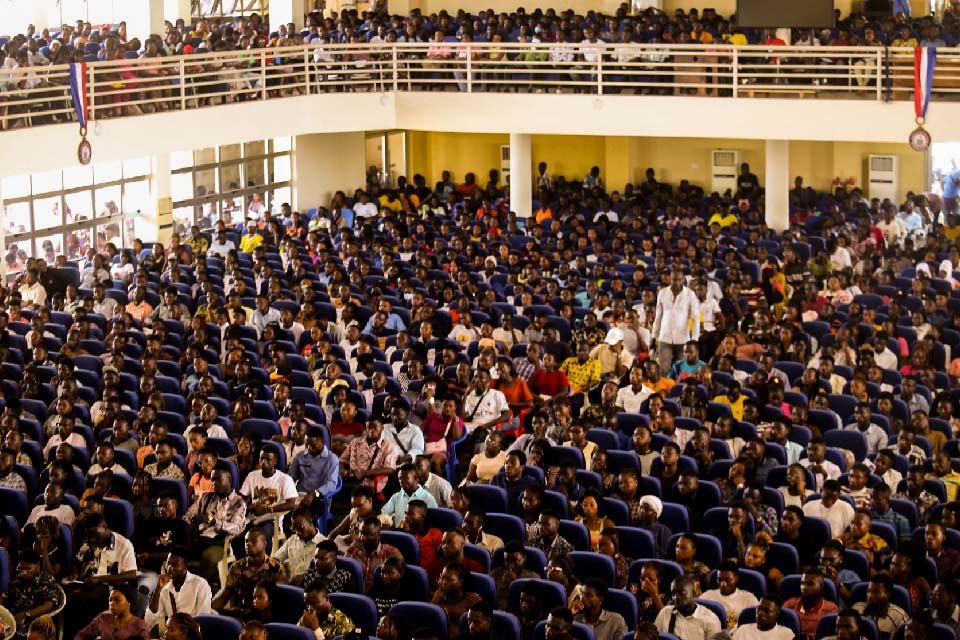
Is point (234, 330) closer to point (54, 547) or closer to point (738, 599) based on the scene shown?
point (54, 547)

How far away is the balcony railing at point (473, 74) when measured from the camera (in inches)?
→ 749

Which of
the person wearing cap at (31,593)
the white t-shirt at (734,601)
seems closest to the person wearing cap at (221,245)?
the person wearing cap at (31,593)

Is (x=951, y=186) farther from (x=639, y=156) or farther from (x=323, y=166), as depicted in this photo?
(x=323, y=166)

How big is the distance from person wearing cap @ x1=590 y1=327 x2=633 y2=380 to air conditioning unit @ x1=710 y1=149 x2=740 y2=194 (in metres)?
11.6

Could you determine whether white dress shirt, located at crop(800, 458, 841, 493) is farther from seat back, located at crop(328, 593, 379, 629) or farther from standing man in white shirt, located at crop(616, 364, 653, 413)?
seat back, located at crop(328, 593, 379, 629)

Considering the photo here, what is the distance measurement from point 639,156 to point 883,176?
4005 millimetres

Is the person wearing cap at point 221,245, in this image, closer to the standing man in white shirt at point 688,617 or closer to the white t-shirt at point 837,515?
the white t-shirt at point 837,515

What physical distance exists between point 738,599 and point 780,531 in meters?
1.07

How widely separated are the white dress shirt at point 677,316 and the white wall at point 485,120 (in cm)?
538

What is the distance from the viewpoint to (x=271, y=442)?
12125mm

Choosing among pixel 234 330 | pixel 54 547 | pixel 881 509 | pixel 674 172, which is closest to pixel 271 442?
pixel 54 547

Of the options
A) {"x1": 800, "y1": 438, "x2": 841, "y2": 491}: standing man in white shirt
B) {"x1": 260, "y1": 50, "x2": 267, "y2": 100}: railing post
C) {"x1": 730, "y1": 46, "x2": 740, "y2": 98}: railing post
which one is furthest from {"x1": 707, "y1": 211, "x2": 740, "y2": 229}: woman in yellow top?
{"x1": 800, "y1": 438, "x2": 841, "y2": 491}: standing man in white shirt

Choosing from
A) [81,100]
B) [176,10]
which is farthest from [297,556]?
[176,10]

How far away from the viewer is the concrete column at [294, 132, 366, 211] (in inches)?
965
